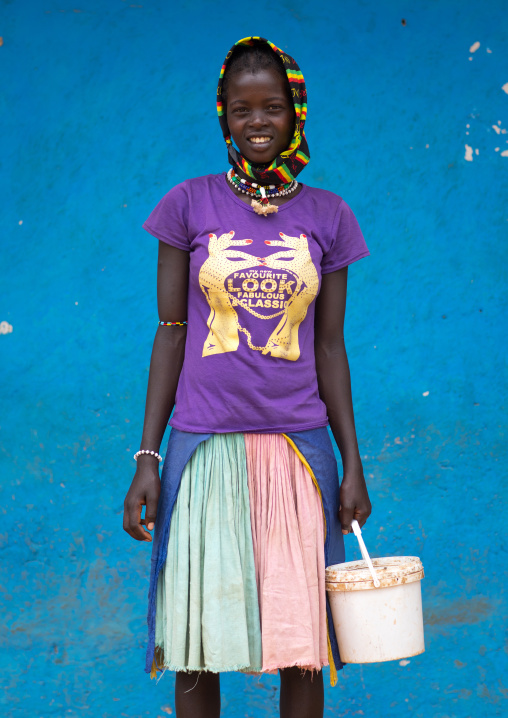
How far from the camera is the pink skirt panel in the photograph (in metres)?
→ 2.00

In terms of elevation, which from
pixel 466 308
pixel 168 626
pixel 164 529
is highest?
pixel 466 308

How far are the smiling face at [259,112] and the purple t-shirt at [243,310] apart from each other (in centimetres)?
13

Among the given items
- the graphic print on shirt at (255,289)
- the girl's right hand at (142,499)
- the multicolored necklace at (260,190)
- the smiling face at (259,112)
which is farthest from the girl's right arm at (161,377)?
the smiling face at (259,112)

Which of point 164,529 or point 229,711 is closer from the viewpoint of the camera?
point 164,529

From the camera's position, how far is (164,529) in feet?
6.74

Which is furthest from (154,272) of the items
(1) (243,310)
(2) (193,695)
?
(2) (193,695)

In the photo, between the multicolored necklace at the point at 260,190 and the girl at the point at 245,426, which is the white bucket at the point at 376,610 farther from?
the multicolored necklace at the point at 260,190

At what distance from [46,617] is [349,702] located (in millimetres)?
1174

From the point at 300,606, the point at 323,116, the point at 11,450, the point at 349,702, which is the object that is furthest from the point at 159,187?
the point at 349,702

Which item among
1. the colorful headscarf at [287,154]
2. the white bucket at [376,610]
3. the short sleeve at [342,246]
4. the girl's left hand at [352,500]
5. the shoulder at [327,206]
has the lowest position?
the white bucket at [376,610]

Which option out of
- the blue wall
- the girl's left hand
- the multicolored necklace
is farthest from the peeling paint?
the girl's left hand

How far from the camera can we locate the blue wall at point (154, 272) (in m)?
3.14

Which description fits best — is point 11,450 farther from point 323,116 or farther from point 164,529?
point 323,116

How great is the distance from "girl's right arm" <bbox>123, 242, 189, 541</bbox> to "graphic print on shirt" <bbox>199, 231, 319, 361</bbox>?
0.10m
